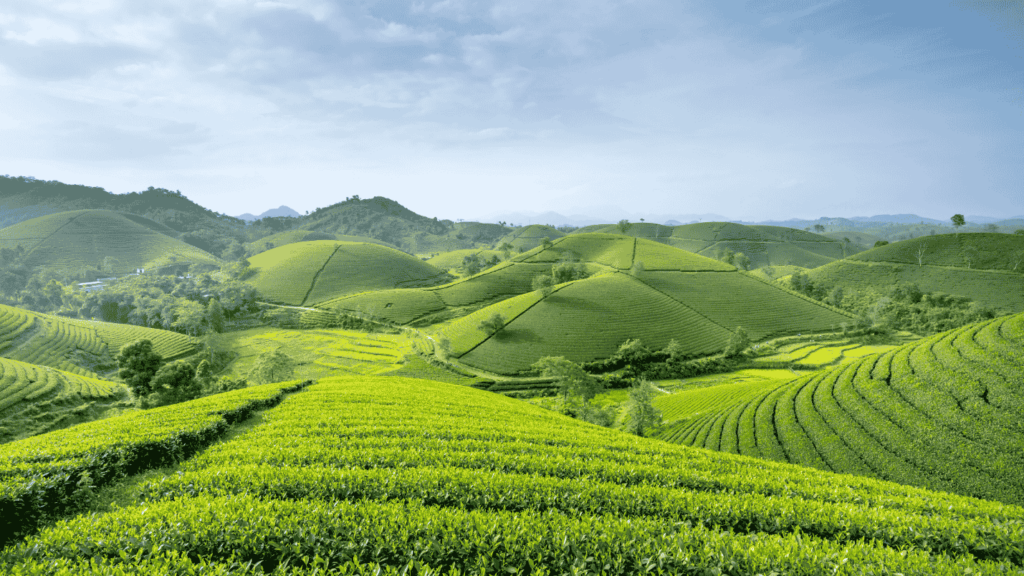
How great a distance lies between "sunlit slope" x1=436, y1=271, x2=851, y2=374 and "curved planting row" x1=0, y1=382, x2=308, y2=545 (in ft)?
191

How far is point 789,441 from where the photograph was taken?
2598 cm

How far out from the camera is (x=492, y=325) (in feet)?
280

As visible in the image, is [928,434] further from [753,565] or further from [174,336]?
[174,336]

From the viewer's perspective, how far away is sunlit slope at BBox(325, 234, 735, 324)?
115 meters

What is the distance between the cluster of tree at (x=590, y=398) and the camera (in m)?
40.5

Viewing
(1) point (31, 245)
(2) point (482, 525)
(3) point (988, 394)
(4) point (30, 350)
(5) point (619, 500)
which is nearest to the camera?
(2) point (482, 525)

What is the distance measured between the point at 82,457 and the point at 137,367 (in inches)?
1713

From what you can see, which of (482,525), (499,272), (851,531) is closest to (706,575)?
(482,525)

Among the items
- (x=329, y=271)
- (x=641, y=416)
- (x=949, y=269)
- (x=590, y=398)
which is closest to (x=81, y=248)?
(x=329, y=271)

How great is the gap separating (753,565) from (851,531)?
451 centimetres

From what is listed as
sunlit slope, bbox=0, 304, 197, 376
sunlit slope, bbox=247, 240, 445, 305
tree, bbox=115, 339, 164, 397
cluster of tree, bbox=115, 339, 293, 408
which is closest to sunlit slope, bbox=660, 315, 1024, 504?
cluster of tree, bbox=115, 339, 293, 408

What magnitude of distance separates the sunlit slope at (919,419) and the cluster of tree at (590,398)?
10.1m

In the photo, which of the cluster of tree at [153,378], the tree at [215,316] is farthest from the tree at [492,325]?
the tree at [215,316]

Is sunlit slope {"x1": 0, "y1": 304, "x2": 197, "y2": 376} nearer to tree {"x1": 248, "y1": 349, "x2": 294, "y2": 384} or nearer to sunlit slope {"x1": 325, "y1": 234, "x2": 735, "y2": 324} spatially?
tree {"x1": 248, "y1": 349, "x2": 294, "y2": 384}
